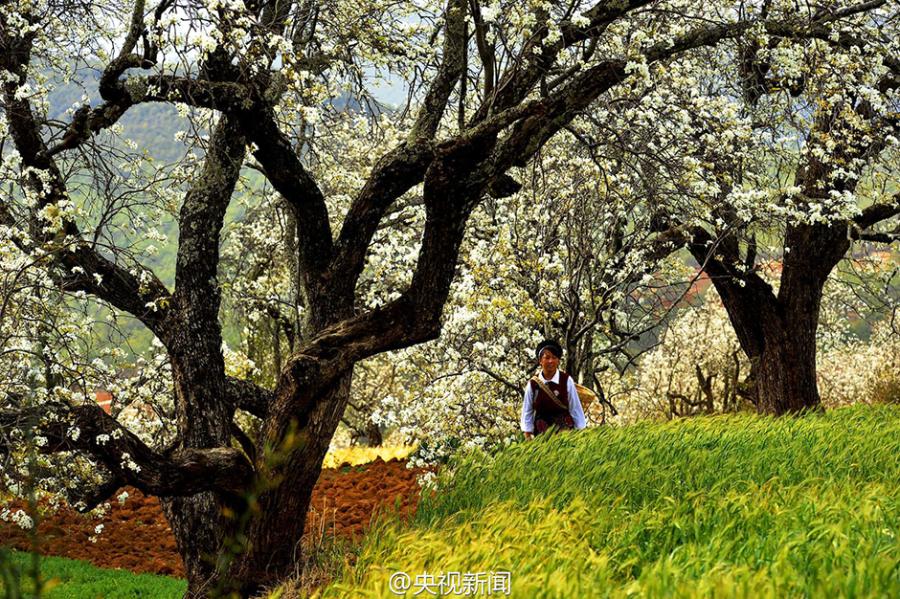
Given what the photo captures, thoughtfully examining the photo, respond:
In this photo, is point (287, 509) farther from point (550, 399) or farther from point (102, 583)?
point (102, 583)

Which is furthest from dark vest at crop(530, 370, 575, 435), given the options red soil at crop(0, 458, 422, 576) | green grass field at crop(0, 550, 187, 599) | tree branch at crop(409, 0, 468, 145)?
green grass field at crop(0, 550, 187, 599)

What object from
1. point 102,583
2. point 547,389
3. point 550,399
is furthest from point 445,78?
point 102,583

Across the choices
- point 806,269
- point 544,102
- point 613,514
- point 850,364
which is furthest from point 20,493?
point 850,364

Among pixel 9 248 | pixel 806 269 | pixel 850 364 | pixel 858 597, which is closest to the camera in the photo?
pixel 858 597

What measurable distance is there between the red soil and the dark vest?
7.77 ft

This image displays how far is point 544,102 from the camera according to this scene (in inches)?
272

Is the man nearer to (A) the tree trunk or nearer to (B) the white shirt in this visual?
(B) the white shirt

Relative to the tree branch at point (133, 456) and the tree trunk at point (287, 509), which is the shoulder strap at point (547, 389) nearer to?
the tree trunk at point (287, 509)

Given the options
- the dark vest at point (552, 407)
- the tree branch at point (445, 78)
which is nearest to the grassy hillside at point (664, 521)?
the dark vest at point (552, 407)

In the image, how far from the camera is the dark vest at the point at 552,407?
891cm

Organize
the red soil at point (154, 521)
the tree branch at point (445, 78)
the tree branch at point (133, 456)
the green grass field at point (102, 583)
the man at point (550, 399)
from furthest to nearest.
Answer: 1. the red soil at point (154, 521)
2. the green grass field at point (102, 583)
3. the man at point (550, 399)
4. the tree branch at point (445, 78)
5. the tree branch at point (133, 456)

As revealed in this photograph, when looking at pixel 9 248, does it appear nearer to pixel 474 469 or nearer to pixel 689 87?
pixel 474 469

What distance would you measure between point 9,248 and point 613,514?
15.6 ft

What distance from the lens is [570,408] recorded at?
9.07 metres
